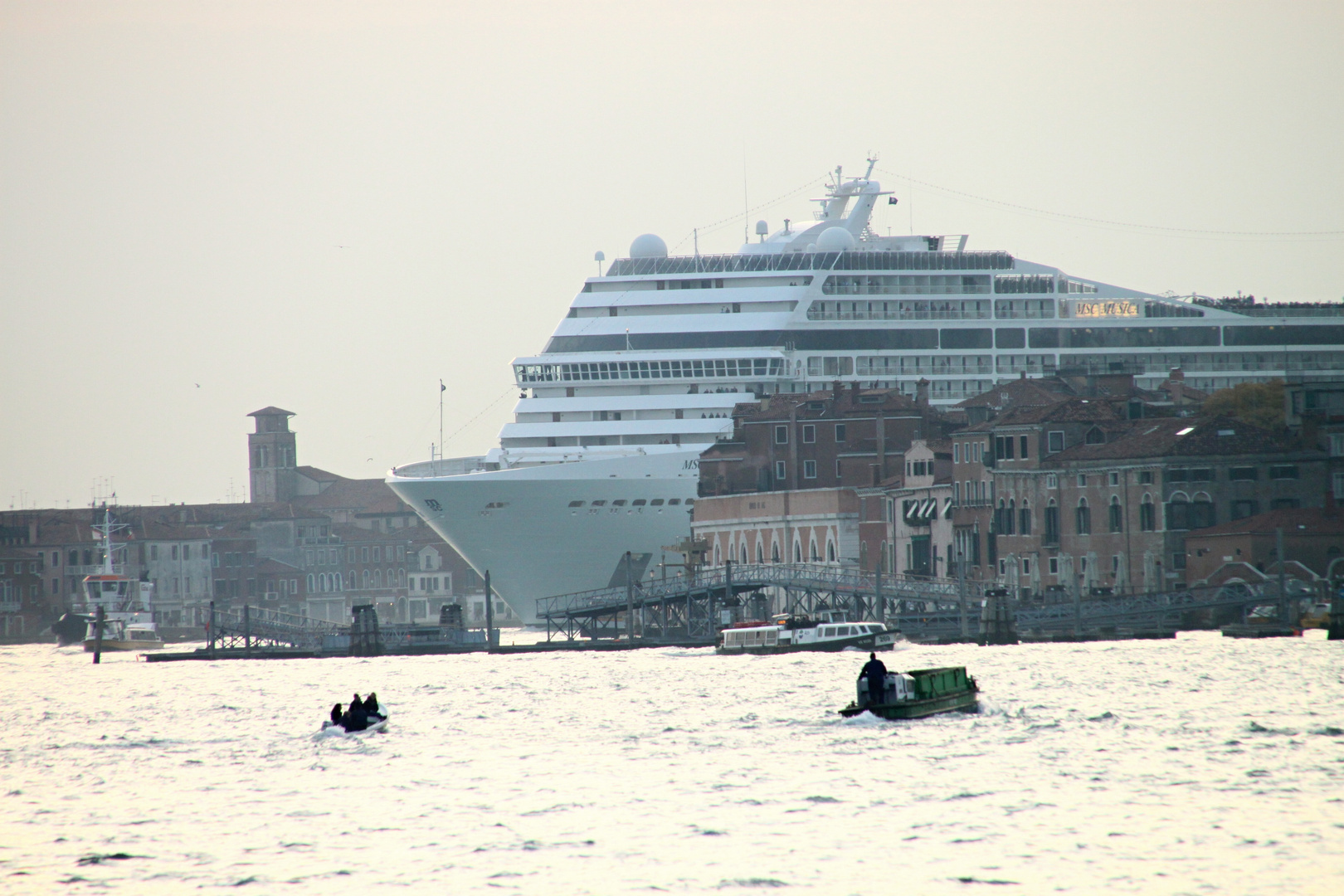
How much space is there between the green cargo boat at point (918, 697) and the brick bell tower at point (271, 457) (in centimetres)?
15156

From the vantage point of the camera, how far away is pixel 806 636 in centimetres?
7762

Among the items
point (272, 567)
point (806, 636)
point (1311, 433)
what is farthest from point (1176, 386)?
point (272, 567)

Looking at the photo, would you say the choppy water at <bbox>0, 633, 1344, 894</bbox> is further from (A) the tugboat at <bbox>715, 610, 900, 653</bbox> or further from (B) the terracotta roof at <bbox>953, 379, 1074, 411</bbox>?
(B) the terracotta roof at <bbox>953, 379, 1074, 411</bbox>

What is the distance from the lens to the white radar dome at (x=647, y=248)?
107m

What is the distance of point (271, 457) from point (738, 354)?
103539 mm

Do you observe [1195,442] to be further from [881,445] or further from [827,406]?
[827,406]

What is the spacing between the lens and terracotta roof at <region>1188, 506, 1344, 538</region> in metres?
75.4

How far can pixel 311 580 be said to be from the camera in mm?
178750

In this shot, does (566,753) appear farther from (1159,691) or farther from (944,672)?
(1159,691)

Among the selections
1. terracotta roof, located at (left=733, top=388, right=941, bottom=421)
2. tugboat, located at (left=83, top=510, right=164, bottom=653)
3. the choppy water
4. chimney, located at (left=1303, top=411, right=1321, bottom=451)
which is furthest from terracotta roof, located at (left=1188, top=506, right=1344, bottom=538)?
tugboat, located at (left=83, top=510, right=164, bottom=653)

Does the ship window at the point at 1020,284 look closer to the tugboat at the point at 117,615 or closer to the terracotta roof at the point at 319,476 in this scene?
the tugboat at the point at 117,615

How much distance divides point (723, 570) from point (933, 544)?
8.51 metres

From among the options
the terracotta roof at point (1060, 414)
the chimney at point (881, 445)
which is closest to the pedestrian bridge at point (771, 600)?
the terracotta roof at point (1060, 414)

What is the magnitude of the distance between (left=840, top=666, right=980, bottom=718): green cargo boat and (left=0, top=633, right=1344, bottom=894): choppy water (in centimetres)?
49
